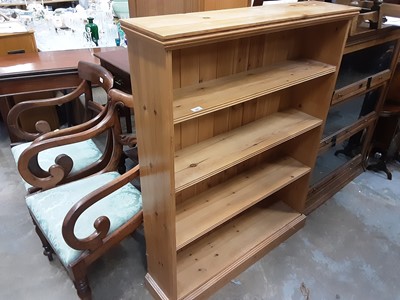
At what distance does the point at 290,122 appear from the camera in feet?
5.47

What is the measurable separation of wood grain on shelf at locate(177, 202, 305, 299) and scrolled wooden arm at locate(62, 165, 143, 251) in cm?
50

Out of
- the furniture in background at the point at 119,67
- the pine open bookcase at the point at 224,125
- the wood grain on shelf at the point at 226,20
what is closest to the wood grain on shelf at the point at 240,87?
the pine open bookcase at the point at 224,125

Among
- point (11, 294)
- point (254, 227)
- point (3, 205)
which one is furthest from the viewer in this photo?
point (3, 205)

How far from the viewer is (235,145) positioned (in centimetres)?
144

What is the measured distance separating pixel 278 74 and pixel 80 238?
3.66ft

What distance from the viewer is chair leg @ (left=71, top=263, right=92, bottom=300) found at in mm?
1278

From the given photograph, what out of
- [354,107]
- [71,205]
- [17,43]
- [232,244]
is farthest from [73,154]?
[354,107]

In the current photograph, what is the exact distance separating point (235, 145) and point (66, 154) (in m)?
0.96

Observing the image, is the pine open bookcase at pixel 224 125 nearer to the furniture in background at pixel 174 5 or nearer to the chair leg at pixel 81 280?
the chair leg at pixel 81 280

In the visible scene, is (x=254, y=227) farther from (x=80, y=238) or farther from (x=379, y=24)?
(x=379, y=24)

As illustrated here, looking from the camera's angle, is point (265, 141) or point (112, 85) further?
point (112, 85)

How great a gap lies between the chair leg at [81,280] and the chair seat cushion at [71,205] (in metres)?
0.04

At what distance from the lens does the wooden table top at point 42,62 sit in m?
2.08

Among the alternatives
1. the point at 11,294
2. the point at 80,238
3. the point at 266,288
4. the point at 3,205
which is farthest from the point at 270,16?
the point at 3,205
